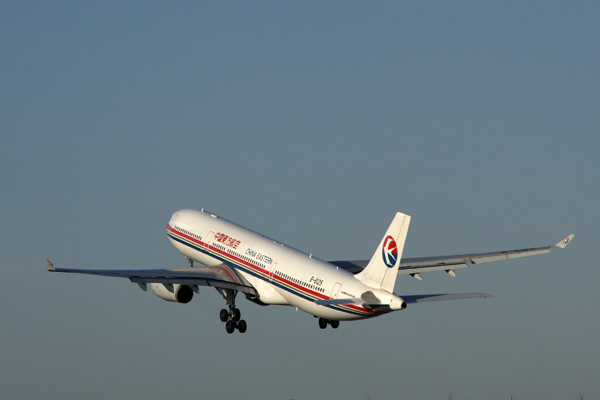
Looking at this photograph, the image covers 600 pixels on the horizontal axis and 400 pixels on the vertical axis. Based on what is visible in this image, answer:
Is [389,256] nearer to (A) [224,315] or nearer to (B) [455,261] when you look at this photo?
(B) [455,261]

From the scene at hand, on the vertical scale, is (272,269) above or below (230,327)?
above

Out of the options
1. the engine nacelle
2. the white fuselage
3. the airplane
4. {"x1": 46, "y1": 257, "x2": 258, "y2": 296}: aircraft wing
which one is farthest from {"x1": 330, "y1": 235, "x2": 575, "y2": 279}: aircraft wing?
the engine nacelle

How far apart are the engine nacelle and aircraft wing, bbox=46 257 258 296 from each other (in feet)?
6.16

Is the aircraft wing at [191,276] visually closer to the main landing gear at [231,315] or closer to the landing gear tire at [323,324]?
the main landing gear at [231,315]

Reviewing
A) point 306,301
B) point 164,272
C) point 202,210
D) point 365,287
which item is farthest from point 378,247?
point 202,210

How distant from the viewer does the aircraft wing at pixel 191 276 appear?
231 feet

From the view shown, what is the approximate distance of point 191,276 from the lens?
2913 inches

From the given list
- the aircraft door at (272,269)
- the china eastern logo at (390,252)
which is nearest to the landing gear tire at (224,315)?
the aircraft door at (272,269)

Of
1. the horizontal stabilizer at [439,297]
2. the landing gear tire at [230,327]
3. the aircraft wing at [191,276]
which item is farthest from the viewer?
the landing gear tire at [230,327]

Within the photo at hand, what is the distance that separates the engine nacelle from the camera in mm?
77875

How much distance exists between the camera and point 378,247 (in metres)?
65.5

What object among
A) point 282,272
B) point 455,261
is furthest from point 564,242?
point 282,272

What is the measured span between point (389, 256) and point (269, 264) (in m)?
10.9

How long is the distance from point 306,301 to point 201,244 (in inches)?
531
